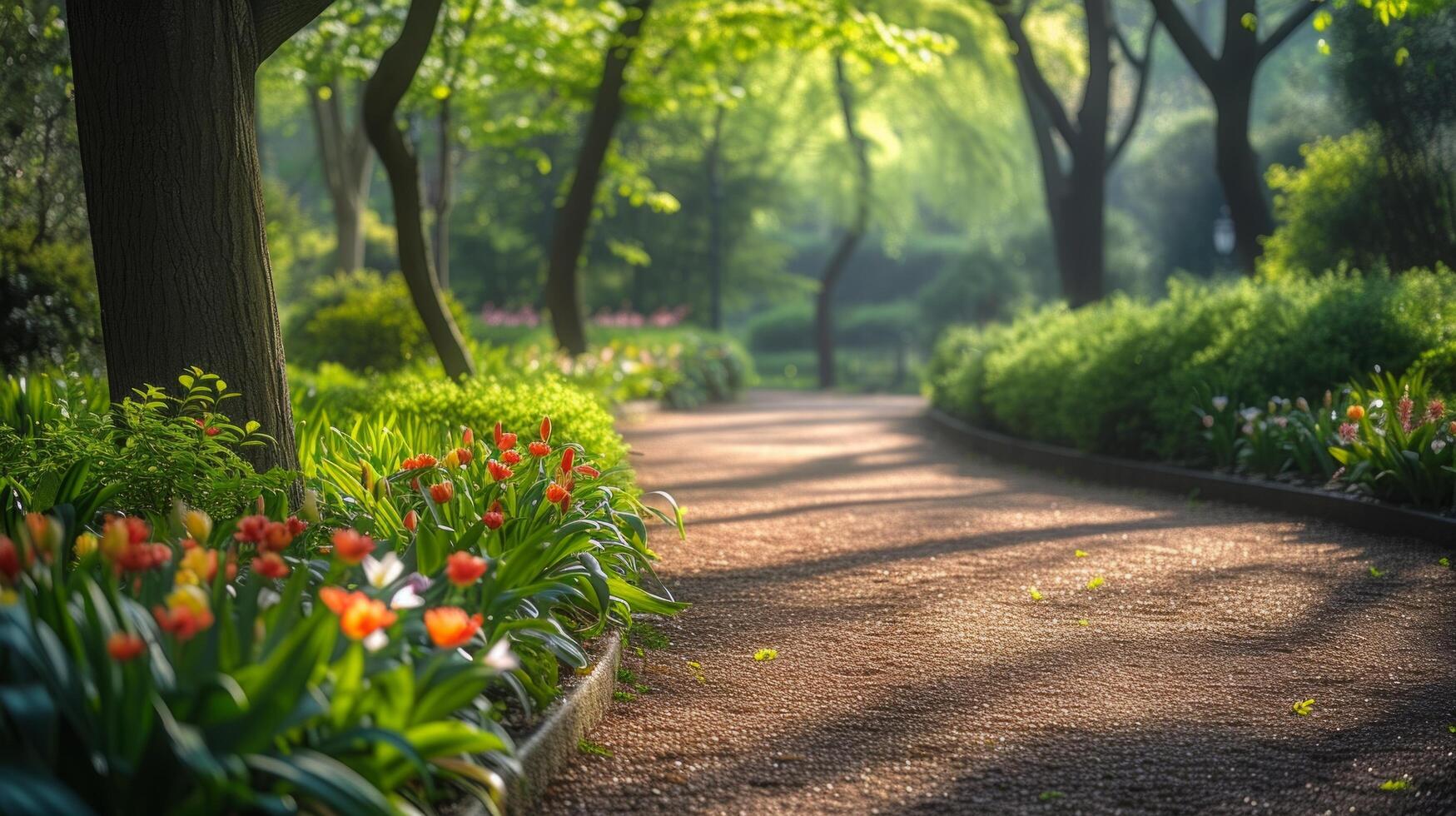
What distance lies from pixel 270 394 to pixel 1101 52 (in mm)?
15032

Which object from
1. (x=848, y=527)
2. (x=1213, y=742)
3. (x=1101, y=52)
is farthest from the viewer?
(x=1101, y=52)

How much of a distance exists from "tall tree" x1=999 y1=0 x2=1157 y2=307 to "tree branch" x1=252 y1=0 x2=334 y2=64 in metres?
13.8

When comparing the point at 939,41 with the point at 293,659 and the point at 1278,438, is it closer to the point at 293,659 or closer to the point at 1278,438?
the point at 1278,438

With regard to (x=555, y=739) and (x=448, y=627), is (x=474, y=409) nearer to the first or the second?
(x=555, y=739)

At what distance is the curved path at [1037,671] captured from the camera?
12.1 feet

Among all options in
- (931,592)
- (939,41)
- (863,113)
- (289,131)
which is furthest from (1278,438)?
(289,131)

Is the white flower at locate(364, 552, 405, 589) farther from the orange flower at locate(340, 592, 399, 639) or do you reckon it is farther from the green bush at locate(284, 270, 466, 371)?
the green bush at locate(284, 270, 466, 371)

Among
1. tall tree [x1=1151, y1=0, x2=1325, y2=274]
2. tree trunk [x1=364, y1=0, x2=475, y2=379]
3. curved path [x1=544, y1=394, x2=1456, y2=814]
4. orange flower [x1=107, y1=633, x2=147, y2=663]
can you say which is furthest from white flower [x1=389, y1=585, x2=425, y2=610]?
tall tree [x1=1151, y1=0, x2=1325, y2=274]

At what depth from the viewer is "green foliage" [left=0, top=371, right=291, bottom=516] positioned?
464 centimetres

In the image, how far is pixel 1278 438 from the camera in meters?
8.91

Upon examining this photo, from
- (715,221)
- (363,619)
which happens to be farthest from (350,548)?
(715,221)

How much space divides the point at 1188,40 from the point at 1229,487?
8.00 metres

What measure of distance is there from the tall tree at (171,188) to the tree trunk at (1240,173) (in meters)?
12.8

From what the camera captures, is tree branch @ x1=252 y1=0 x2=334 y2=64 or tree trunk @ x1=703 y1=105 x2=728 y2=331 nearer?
tree branch @ x1=252 y1=0 x2=334 y2=64
